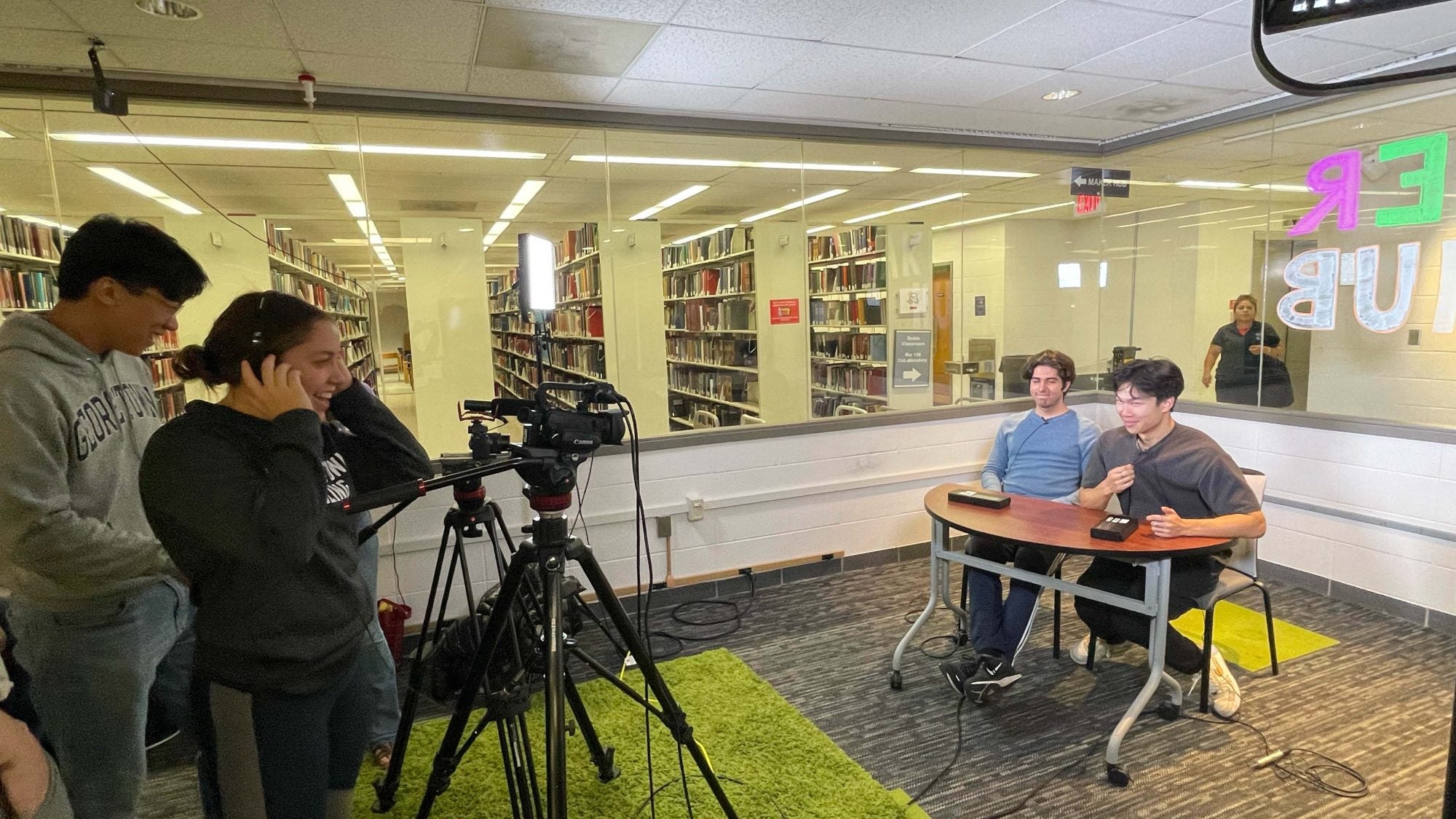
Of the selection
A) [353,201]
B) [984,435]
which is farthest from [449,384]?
[984,435]

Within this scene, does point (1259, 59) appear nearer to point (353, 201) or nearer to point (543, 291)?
point (543, 291)

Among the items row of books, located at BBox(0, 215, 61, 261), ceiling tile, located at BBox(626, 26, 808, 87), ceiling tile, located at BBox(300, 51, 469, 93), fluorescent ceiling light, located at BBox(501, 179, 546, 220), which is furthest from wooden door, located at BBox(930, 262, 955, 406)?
row of books, located at BBox(0, 215, 61, 261)

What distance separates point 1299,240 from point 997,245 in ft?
9.07

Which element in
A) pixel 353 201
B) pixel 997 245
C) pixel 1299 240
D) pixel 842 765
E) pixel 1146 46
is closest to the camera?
pixel 842 765

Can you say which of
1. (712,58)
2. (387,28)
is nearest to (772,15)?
(712,58)

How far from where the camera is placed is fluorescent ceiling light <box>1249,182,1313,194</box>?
369cm

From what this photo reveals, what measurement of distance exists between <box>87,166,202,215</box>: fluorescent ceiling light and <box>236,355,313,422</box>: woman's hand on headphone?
241cm

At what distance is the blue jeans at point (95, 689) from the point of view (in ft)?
4.91

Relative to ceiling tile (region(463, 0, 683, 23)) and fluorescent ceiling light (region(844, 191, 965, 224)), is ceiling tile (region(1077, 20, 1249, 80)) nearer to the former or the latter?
fluorescent ceiling light (region(844, 191, 965, 224))

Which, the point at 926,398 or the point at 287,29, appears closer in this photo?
the point at 287,29

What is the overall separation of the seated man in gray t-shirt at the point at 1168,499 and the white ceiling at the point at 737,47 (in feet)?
4.23

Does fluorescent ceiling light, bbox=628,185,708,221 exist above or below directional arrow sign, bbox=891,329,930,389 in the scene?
above

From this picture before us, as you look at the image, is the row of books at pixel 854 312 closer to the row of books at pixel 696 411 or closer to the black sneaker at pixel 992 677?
the row of books at pixel 696 411

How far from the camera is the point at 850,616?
347 centimetres
